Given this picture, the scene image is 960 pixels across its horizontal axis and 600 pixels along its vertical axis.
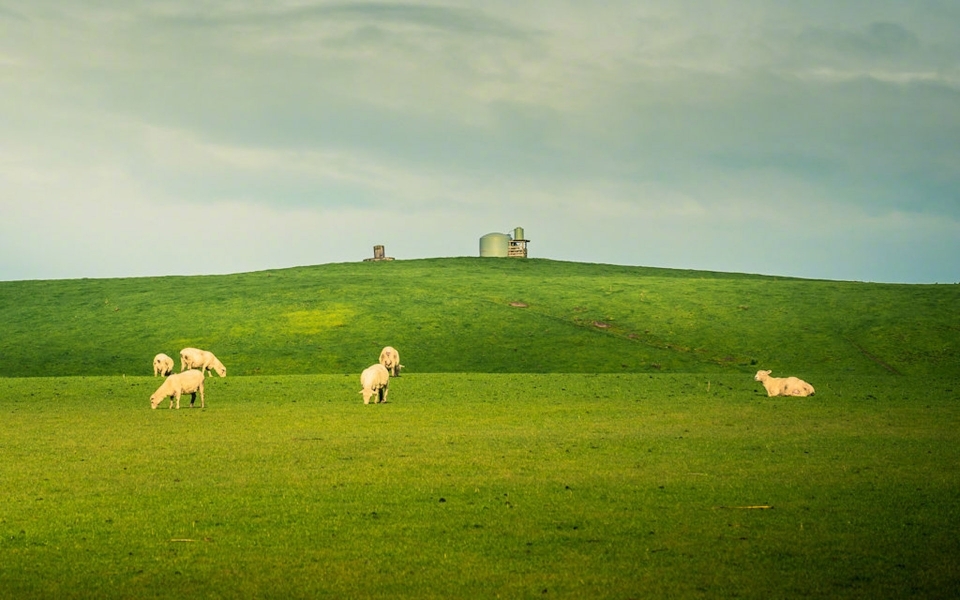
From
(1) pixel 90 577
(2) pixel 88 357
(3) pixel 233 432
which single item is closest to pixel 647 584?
(1) pixel 90 577

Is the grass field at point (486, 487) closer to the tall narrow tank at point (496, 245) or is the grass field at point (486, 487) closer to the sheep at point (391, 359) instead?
the sheep at point (391, 359)

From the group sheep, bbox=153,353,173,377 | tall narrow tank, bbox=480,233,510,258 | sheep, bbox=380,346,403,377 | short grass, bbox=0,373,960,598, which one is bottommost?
short grass, bbox=0,373,960,598

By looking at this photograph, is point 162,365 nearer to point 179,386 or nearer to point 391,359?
point 391,359

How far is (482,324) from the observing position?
7588 centimetres

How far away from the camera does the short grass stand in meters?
12.5

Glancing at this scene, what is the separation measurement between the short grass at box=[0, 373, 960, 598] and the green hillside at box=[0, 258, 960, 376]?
32177 mm

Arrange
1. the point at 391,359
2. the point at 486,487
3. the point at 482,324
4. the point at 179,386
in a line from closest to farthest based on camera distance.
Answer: the point at 486,487, the point at 179,386, the point at 391,359, the point at 482,324

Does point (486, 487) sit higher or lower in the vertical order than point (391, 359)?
lower

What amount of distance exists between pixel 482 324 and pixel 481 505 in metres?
59.1

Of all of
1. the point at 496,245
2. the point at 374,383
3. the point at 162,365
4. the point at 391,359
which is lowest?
the point at 162,365

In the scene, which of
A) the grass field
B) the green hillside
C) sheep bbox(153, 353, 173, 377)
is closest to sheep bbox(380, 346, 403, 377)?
the grass field

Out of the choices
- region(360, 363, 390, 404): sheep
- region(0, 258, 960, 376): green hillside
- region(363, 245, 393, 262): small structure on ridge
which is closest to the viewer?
region(360, 363, 390, 404): sheep

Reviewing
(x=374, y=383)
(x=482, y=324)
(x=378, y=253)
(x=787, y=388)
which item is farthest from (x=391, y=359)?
(x=378, y=253)

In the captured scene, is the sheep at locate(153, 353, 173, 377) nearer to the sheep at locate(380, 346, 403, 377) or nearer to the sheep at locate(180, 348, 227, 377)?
the sheep at locate(180, 348, 227, 377)
